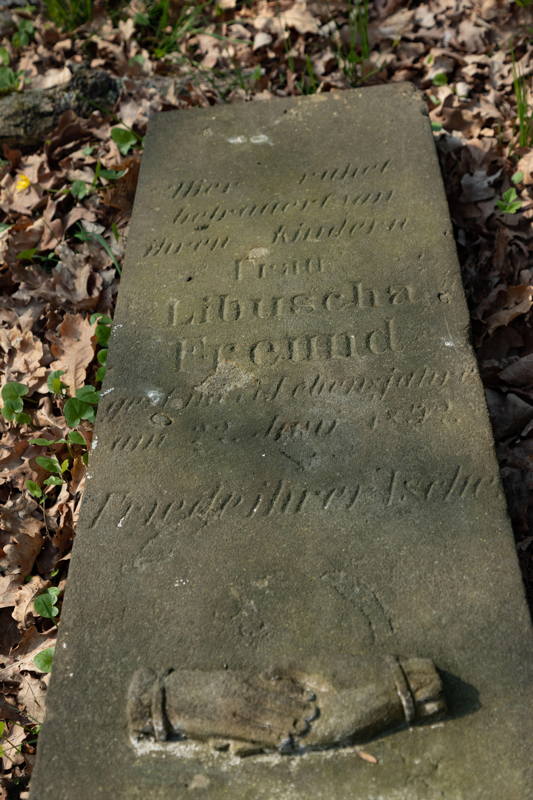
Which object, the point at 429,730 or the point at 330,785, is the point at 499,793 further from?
the point at 330,785

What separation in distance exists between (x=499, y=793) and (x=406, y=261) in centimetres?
197

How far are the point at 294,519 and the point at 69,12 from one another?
431 centimetres

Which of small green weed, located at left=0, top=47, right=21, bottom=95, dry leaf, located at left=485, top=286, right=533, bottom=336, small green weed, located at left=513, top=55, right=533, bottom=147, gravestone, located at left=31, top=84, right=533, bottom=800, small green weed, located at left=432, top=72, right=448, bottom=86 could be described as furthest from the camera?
small green weed, located at left=0, top=47, right=21, bottom=95

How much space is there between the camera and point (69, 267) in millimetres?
4027

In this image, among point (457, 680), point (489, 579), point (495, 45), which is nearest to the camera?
point (457, 680)

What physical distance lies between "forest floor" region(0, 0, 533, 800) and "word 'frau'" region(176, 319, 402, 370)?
620 mm

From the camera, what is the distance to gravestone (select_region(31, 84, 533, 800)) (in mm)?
2045

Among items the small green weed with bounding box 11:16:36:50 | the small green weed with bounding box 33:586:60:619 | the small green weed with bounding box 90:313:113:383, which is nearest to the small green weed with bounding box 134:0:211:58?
the small green weed with bounding box 11:16:36:50

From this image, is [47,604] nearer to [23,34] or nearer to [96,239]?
[96,239]

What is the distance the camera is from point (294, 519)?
2.49 meters

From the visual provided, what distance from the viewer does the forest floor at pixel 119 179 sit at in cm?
305

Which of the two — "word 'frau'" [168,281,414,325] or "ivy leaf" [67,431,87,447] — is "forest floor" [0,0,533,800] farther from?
"word 'frau'" [168,281,414,325]

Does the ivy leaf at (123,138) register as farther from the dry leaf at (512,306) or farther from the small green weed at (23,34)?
the dry leaf at (512,306)

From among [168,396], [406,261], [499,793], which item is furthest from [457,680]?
[406,261]
